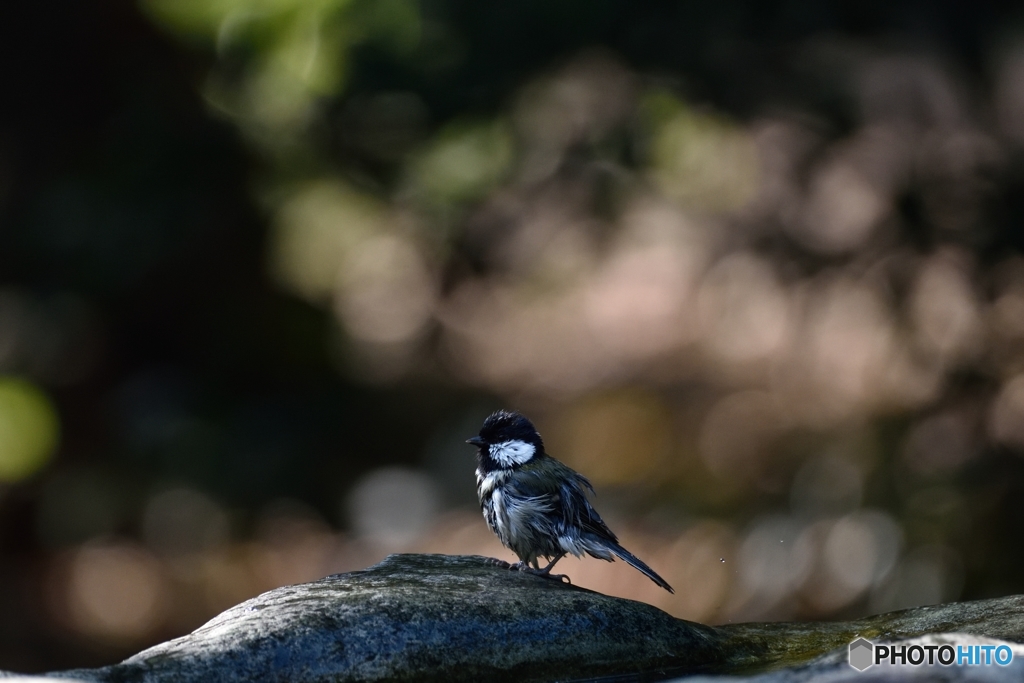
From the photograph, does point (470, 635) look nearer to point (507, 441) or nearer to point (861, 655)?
point (861, 655)

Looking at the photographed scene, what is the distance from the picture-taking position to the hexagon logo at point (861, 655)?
93.6 inches

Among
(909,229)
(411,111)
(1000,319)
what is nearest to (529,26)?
(411,111)

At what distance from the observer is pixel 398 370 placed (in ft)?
31.1

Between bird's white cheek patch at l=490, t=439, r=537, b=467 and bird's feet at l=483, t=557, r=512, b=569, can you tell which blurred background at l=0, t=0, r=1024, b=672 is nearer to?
bird's white cheek patch at l=490, t=439, r=537, b=467

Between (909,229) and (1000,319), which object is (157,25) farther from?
(1000,319)

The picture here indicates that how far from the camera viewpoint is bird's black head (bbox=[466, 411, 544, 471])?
15.4ft

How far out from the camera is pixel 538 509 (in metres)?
4.46

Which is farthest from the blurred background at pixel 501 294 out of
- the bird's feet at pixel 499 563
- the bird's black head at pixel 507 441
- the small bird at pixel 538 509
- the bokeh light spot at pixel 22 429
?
the bird's feet at pixel 499 563

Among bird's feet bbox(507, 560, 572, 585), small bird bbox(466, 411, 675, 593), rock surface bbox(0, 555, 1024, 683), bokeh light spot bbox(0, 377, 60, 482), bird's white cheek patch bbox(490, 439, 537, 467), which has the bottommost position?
rock surface bbox(0, 555, 1024, 683)

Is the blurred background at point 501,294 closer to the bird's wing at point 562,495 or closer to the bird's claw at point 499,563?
the bird's wing at point 562,495

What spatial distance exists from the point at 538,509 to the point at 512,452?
1.11ft

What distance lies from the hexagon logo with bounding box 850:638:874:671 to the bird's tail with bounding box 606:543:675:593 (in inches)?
55.2

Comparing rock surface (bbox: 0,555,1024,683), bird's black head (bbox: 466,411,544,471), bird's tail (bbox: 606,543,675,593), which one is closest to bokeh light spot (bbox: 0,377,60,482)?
bird's black head (bbox: 466,411,544,471)

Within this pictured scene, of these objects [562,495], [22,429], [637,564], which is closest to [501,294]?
[22,429]
